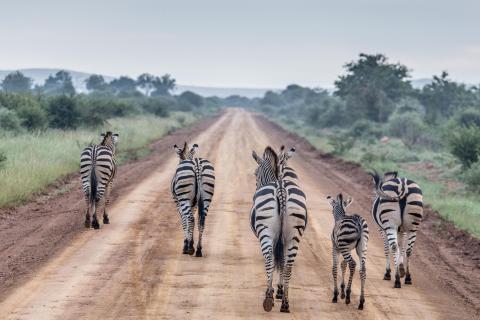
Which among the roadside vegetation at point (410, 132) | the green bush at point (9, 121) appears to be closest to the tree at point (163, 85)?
the roadside vegetation at point (410, 132)

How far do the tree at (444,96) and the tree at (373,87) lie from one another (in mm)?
2746

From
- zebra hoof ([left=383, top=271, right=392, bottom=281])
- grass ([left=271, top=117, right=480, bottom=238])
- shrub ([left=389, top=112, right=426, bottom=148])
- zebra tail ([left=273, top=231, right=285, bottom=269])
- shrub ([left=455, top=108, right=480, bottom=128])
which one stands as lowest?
zebra hoof ([left=383, top=271, right=392, bottom=281])

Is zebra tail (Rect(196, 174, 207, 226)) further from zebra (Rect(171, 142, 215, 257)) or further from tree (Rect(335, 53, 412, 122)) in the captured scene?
tree (Rect(335, 53, 412, 122))

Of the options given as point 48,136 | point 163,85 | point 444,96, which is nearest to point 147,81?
point 163,85

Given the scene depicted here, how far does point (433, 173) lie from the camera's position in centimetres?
2975

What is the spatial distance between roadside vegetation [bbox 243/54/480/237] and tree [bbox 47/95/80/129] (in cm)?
1393

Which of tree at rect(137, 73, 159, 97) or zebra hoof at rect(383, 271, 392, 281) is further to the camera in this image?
tree at rect(137, 73, 159, 97)

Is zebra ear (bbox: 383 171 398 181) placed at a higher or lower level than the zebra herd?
higher

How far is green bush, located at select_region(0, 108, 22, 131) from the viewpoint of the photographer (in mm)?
31627

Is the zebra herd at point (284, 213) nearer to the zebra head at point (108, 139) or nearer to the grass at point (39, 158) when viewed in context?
the zebra head at point (108, 139)

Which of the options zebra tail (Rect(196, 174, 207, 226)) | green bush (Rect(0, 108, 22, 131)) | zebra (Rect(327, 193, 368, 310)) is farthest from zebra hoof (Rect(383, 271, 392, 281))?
green bush (Rect(0, 108, 22, 131))

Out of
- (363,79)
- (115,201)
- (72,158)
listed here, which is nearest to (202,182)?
(115,201)

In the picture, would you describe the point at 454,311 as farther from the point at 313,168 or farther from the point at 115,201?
the point at 313,168

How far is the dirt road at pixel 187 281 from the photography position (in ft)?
31.3
